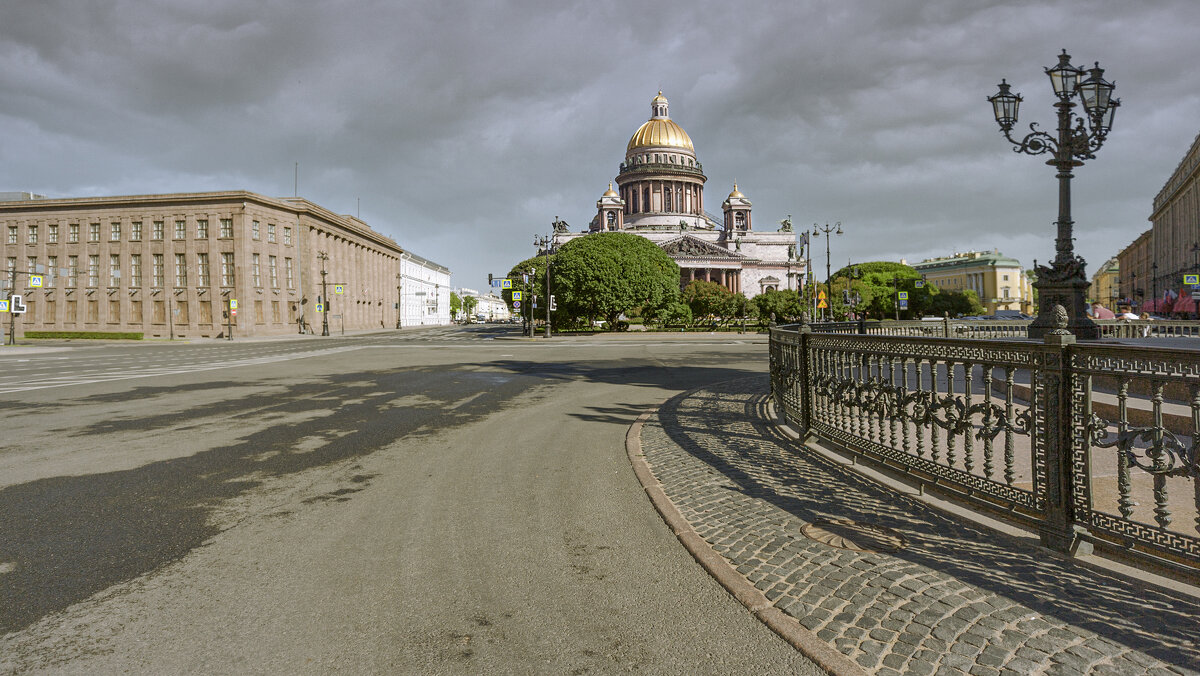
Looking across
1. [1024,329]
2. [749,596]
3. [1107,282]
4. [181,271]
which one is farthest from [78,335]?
[1107,282]

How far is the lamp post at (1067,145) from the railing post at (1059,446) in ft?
36.0

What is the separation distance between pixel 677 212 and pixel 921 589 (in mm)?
114806

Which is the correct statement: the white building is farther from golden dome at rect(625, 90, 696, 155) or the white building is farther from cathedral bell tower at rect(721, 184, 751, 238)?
cathedral bell tower at rect(721, 184, 751, 238)

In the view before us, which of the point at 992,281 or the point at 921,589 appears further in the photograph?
the point at 992,281

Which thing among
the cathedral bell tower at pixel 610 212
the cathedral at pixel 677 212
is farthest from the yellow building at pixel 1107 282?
the cathedral bell tower at pixel 610 212

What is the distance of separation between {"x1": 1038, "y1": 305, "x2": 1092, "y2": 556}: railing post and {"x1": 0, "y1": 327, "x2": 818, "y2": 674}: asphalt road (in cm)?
239

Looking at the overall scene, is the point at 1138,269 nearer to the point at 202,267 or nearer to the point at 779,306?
the point at 779,306

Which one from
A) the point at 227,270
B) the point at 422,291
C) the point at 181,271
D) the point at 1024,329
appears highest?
the point at 422,291

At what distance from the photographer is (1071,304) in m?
14.1

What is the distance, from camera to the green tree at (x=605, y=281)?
5573 cm

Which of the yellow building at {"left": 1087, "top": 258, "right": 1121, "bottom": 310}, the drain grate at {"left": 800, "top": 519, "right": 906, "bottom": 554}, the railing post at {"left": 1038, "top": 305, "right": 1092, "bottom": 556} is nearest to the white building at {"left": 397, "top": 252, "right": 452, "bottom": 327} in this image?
the drain grate at {"left": 800, "top": 519, "right": 906, "bottom": 554}

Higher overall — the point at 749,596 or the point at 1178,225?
the point at 1178,225

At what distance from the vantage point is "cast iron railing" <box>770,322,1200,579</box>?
11.6ft

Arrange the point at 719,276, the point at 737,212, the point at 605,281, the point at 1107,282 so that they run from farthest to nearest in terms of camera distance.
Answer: the point at 1107,282
the point at 737,212
the point at 719,276
the point at 605,281
